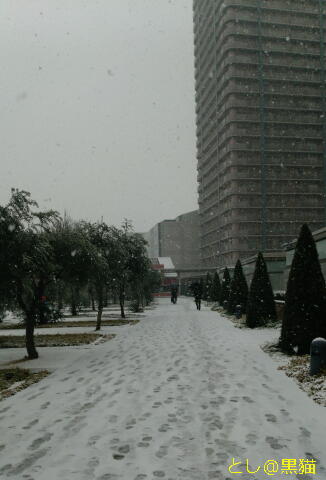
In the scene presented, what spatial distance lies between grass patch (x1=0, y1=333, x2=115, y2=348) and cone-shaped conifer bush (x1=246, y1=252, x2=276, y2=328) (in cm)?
595

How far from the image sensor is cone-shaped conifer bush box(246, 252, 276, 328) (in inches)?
776

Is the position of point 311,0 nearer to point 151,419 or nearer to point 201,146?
point 201,146

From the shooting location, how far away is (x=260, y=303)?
20.0m

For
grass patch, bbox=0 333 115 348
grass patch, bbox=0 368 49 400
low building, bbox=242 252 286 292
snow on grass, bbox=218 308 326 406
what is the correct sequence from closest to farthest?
snow on grass, bbox=218 308 326 406 < grass patch, bbox=0 368 49 400 < grass patch, bbox=0 333 115 348 < low building, bbox=242 252 286 292

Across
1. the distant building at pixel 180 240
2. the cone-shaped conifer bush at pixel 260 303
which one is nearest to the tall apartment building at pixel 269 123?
the distant building at pixel 180 240

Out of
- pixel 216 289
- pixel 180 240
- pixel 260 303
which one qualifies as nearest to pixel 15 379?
pixel 260 303

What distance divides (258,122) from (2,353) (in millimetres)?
85479

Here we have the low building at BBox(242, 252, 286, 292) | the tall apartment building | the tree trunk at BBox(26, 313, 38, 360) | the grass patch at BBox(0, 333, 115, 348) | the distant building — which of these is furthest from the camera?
the distant building

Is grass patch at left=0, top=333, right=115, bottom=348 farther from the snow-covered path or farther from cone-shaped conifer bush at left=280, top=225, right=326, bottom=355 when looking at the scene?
cone-shaped conifer bush at left=280, top=225, right=326, bottom=355

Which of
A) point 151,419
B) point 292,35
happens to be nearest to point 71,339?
point 151,419

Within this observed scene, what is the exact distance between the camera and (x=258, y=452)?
517 cm

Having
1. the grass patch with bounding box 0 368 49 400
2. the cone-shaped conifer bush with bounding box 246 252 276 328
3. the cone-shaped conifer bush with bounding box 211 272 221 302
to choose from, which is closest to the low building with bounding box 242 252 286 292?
the cone-shaped conifer bush with bounding box 211 272 221 302

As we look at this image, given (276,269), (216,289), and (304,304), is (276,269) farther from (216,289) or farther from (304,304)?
(304,304)

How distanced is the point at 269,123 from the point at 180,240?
72532mm
